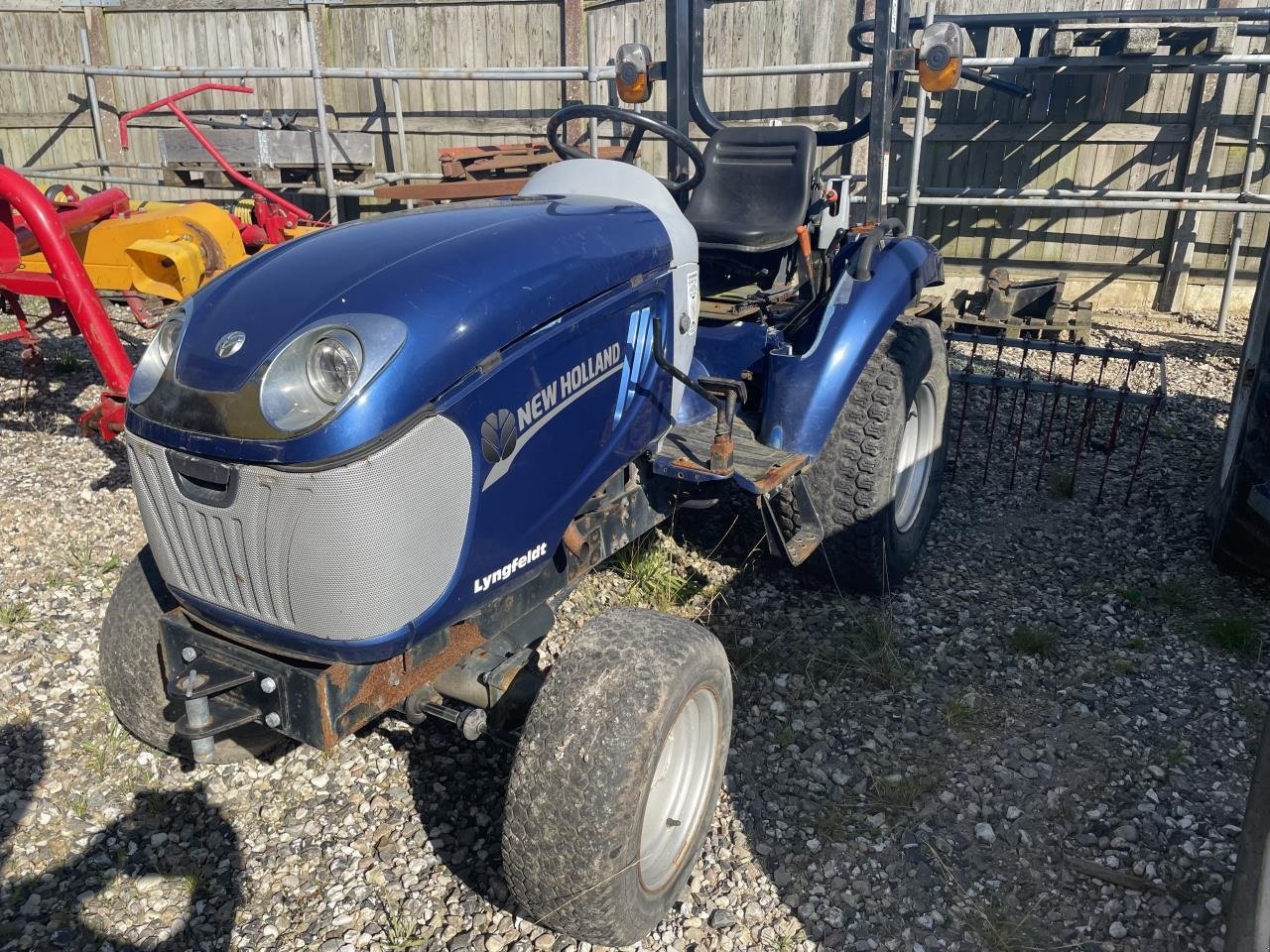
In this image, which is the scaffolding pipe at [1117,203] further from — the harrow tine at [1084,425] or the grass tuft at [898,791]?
the grass tuft at [898,791]

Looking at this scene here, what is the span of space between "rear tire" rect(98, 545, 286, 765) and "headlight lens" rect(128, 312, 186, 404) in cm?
65

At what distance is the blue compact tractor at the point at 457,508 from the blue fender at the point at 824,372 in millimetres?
306

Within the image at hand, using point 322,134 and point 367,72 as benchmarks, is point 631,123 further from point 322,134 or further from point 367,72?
point 322,134

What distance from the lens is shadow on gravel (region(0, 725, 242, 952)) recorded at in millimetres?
2131

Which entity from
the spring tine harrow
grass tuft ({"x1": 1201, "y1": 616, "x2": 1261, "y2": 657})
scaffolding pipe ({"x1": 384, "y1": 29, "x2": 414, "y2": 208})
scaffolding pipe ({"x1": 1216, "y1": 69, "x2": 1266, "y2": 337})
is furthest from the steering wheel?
scaffolding pipe ({"x1": 384, "y1": 29, "x2": 414, "y2": 208})

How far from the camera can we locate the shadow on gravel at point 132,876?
6.99ft

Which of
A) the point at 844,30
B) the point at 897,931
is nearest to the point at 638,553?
the point at 897,931

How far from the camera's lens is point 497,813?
243 cm

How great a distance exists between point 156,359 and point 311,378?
1.43ft

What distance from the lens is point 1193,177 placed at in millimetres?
7230

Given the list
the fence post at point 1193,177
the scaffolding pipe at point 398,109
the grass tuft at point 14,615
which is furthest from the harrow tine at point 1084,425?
the scaffolding pipe at point 398,109

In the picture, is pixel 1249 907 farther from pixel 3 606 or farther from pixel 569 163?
pixel 3 606

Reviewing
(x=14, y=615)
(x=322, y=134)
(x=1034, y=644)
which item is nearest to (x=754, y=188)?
(x=1034, y=644)

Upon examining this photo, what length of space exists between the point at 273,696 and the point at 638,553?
1.83 meters
